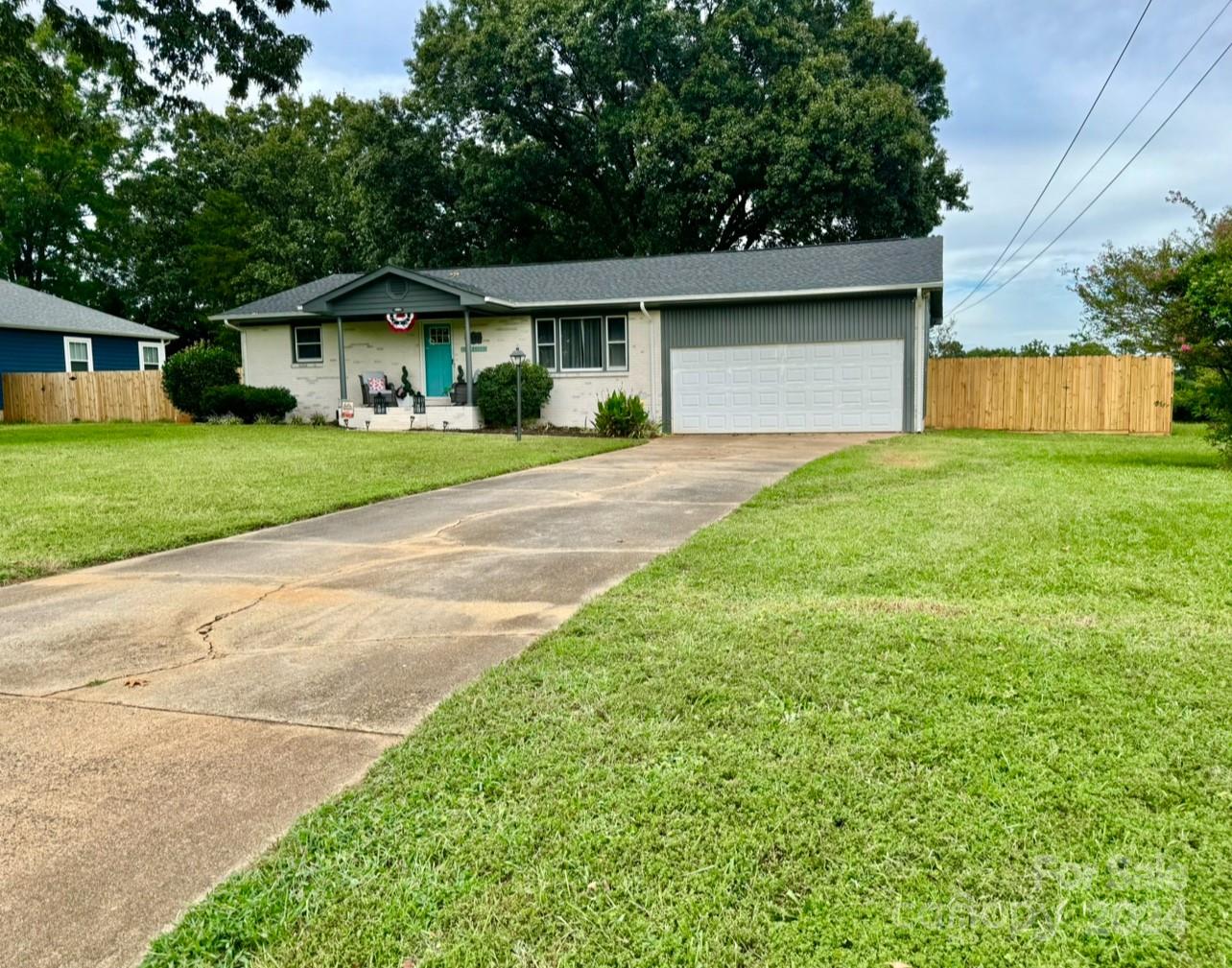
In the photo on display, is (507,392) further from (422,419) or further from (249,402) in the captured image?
(249,402)

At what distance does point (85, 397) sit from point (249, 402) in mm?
6436

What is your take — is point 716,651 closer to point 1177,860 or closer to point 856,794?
point 856,794

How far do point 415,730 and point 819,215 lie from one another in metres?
25.5

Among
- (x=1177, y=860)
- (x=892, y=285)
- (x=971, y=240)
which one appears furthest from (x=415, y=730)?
(x=971, y=240)

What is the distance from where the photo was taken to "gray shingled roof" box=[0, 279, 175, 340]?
73.7ft

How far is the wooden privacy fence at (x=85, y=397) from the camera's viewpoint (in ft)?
69.3

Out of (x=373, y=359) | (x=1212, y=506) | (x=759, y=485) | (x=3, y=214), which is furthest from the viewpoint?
(x=3, y=214)

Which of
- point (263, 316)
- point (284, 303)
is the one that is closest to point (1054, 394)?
point (284, 303)

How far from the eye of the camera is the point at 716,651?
317 centimetres

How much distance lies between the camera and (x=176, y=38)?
11.9 meters

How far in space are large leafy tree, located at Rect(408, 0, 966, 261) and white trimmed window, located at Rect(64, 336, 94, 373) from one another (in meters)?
12.0

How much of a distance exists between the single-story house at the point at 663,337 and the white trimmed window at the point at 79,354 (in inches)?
310

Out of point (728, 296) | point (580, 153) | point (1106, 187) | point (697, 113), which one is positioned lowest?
point (728, 296)

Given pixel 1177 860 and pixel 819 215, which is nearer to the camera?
pixel 1177 860
